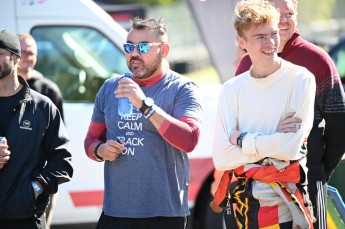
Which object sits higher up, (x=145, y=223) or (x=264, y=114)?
(x=264, y=114)

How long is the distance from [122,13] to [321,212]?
24.9ft

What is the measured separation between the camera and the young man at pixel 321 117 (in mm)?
5062

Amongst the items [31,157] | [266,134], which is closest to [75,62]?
[31,157]

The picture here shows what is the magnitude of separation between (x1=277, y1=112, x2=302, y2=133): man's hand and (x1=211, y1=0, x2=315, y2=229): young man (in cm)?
1

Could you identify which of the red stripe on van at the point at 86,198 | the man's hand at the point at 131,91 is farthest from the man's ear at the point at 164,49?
the red stripe on van at the point at 86,198

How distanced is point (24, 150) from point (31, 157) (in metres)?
0.07

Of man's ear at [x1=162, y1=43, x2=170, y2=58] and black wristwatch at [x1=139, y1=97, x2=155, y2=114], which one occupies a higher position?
man's ear at [x1=162, y1=43, x2=170, y2=58]

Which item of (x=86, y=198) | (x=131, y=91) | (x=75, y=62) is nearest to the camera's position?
(x=131, y=91)

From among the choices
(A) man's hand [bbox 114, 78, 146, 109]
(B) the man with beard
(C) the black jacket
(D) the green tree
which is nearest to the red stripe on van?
(C) the black jacket

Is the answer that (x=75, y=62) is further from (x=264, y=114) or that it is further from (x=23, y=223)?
(x=264, y=114)

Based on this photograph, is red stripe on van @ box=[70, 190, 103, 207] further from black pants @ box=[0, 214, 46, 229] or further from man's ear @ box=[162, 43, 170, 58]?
man's ear @ box=[162, 43, 170, 58]

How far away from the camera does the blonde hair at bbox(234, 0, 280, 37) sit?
466 centimetres

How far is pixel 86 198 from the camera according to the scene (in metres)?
7.92

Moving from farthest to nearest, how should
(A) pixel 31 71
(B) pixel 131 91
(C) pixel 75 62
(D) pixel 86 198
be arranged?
(C) pixel 75 62 < (D) pixel 86 198 < (A) pixel 31 71 < (B) pixel 131 91
